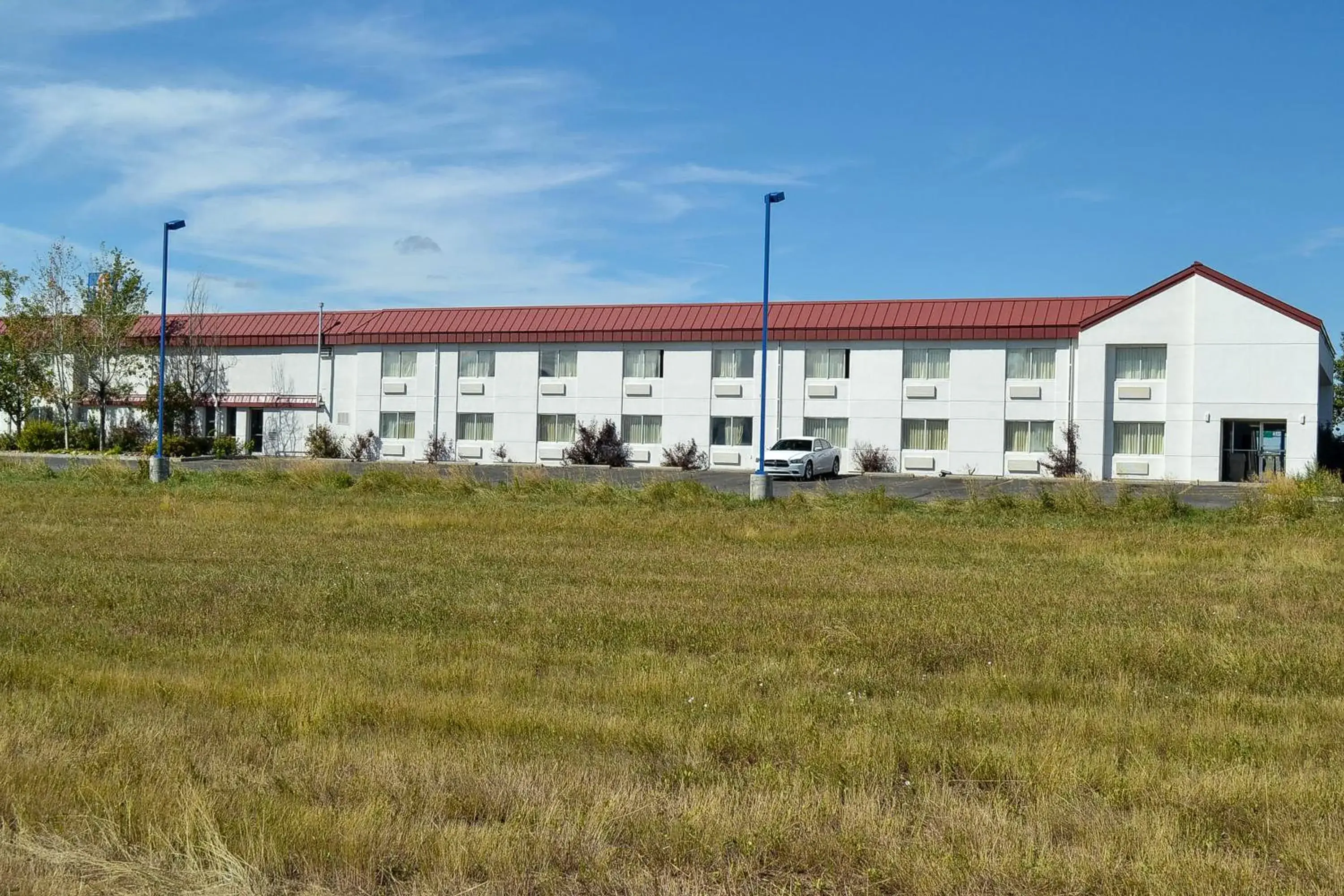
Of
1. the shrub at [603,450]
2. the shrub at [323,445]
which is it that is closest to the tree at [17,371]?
the shrub at [323,445]

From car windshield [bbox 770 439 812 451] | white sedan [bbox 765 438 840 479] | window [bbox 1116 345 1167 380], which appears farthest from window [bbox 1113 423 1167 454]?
car windshield [bbox 770 439 812 451]

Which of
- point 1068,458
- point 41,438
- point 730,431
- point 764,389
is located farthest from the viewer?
point 41,438

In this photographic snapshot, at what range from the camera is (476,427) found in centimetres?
5622

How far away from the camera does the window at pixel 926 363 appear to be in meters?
49.2

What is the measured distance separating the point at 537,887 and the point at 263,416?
57.9 m

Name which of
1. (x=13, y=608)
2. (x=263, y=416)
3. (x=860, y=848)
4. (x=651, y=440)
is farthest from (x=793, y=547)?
(x=263, y=416)

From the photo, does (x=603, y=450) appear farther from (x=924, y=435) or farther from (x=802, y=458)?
(x=924, y=435)

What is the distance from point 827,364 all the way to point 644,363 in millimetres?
7884

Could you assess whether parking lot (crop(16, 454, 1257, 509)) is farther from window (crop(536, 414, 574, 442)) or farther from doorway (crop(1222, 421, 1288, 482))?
doorway (crop(1222, 421, 1288, 482))

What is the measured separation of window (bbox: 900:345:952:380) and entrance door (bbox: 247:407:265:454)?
30.5 metres

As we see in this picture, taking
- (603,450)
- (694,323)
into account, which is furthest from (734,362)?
(603,450)

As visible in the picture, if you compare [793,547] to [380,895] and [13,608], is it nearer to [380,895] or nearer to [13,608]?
[13,608]

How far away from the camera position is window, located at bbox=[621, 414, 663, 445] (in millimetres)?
53000

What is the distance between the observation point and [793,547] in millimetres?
19266
